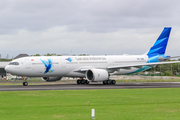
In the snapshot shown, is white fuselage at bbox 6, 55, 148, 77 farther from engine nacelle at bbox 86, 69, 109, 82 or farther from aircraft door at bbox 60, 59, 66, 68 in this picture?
engine nacelle at bbox 86, 69, 109, 82

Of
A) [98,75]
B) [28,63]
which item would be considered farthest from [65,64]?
[28,63]

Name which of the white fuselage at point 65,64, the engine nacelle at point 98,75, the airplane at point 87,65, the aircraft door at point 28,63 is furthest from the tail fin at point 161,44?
the aircraft door at point 28,63

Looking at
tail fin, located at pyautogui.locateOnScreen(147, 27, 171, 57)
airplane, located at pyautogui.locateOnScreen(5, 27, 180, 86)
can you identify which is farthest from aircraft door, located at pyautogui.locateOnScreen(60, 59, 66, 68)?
tail fin, located at pyautogui.locateOnScreen(147, 27, 171, 57)

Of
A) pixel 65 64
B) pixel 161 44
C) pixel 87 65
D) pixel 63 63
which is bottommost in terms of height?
pixel 87 65

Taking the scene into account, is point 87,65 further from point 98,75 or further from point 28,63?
point 28,63

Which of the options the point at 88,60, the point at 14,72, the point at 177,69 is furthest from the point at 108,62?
the point at 177,69

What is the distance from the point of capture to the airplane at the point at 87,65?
4516cm

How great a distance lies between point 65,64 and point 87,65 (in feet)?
13.7

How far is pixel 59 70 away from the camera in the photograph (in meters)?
→ 47.6

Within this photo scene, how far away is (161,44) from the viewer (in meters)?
58.3

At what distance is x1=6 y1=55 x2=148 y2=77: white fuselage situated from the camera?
44875mm

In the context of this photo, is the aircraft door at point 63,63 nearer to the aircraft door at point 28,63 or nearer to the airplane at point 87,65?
the airplane at point 87,65

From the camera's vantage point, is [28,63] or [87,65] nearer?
[28,63]

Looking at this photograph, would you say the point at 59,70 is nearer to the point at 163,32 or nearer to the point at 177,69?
the point at 163,32
